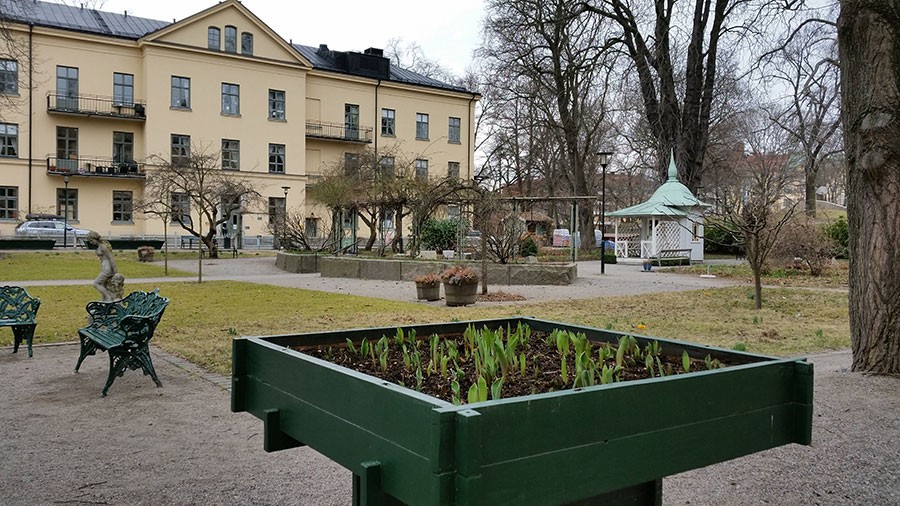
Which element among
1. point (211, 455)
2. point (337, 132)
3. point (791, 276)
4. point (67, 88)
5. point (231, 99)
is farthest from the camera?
point (337, 132)

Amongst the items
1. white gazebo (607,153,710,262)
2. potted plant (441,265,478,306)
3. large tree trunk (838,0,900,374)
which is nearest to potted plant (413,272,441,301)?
potted plant (441,265,478,306)

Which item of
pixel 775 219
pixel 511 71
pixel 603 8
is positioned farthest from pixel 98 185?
pixel 775 219

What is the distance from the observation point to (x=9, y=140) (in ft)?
137

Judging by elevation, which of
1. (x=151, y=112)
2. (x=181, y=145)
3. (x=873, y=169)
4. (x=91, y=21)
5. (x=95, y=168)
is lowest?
(x=873, y=169)

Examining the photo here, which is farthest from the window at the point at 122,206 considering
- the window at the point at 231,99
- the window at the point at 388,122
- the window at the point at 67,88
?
the window at the point at 388,122

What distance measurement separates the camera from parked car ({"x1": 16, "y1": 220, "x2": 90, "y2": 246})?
39.4 m

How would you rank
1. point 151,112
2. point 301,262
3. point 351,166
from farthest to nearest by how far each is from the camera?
point 151,112, point 351,166, point 301,262

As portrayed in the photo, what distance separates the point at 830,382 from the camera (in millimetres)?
6820

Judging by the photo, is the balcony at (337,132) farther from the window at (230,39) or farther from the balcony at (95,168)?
the balcony at (95,168)

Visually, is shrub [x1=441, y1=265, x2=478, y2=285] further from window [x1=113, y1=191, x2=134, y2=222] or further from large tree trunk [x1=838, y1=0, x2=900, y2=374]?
window [x1=113, y1=191, x2=134, y2=222]

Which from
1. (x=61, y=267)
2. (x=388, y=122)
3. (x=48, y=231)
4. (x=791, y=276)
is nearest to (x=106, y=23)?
(x=48, y=231)

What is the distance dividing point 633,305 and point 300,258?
52.0ft

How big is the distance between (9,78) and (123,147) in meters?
7.02

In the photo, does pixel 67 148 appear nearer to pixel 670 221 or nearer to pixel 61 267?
pixel 61 267
